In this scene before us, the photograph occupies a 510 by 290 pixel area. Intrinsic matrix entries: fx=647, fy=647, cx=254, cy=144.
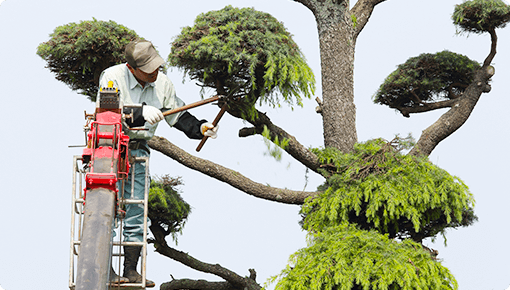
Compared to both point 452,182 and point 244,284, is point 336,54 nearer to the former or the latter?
point 452,182

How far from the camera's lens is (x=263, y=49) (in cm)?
564

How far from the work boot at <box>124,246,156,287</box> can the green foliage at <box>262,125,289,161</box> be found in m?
1.53

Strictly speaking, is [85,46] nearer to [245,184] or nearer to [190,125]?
[190,125]

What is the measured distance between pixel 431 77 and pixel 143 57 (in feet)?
12.0

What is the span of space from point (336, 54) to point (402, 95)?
131cm

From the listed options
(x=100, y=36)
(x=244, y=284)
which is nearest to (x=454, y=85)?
(x=244, y=284)

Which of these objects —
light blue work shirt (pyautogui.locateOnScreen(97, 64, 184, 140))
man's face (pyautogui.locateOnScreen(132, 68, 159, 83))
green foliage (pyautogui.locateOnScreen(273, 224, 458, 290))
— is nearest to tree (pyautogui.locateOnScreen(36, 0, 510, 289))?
green foliage (pyautogui.locateOnScreen(273, 224, 458, 290))

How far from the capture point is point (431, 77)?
7285mm

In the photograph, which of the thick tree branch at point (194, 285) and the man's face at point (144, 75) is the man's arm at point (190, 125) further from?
the thick tree branch at point (194, 285)

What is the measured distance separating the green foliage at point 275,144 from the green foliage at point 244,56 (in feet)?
1.00

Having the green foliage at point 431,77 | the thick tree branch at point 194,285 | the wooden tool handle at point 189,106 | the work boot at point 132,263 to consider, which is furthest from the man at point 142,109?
the green foliage at point 431,77

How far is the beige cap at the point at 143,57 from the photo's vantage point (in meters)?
4.96

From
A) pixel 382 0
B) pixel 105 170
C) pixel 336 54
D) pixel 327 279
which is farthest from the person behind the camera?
pixel 382 0

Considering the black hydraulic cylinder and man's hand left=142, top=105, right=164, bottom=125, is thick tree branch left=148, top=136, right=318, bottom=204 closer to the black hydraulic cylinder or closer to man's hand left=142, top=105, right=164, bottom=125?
man's hand left=142, top=105, right=164, bottom=125
